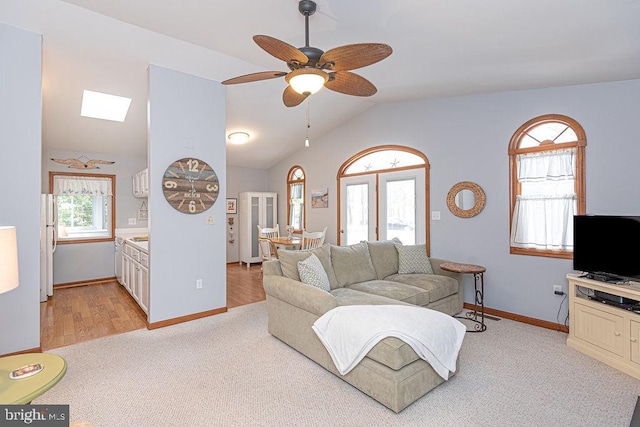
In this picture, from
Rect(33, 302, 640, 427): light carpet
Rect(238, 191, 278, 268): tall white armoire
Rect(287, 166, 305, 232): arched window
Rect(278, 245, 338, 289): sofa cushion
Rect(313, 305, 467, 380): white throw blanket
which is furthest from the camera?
Rect(238, 191, 278, 268): tall white armoire

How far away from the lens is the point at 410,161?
5.11m

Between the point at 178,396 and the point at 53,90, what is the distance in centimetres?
377

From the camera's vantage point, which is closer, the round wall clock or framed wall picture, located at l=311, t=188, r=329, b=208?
the round wall clock

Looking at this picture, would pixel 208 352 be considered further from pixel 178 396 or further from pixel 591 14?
pixel 591 14

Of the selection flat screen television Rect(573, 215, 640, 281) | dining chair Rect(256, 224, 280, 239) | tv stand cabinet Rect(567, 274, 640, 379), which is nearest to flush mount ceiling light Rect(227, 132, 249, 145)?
dining chair Rect(256, 224, 280, 239)

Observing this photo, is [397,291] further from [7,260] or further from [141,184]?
[141,184]

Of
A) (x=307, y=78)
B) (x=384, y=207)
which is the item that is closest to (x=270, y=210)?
(x=384, y=207)

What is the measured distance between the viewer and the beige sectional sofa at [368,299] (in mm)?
2201

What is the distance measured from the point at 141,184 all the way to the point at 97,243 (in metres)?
1.48

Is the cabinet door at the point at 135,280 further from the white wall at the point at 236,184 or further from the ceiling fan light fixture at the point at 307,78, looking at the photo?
the ceiling fan light fixture at the point at 307,78

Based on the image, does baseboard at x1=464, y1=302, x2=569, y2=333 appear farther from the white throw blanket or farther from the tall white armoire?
the tall white armoire

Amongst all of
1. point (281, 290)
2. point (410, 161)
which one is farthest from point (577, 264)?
point (281, 290)

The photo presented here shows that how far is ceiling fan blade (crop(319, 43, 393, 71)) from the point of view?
6.45ft

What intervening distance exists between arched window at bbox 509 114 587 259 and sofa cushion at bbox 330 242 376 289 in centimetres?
179
